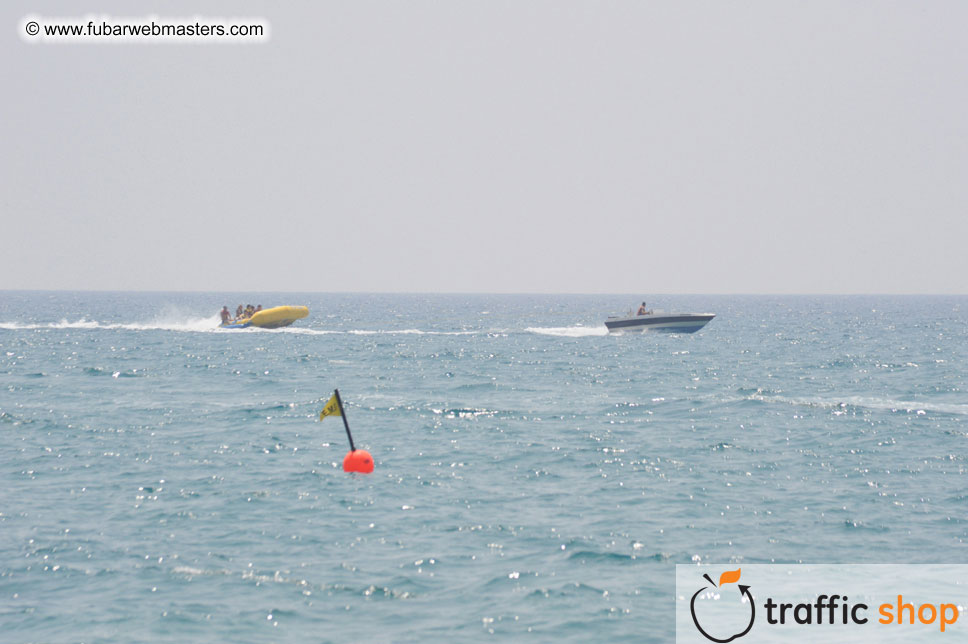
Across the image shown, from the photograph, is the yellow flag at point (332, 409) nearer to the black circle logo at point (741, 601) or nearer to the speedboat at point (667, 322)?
the black circle logo at point (741, 601)

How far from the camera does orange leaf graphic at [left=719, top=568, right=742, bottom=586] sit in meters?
14.4

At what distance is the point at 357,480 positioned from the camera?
2100cm

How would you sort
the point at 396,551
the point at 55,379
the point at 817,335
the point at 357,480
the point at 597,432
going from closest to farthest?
the point at 396,551 < the point at 357,480 < the point at 597,432 < the point at 55,379 < the point at 817,335

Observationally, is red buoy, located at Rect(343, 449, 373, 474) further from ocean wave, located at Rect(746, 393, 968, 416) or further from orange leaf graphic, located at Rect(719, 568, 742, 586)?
ocean wave, located at Rect(746, 393, 968, 416)

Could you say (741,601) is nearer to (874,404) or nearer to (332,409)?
(332,409)

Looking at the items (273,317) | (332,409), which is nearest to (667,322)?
(273,317)

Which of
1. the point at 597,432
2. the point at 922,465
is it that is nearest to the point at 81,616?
the point at 597,432

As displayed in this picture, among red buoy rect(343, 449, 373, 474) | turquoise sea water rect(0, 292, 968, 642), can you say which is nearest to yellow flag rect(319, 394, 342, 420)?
red buoy rect(343, 449, 373, 474)

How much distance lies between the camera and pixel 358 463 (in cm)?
1998

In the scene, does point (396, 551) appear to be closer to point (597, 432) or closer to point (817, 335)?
point (597, 432)

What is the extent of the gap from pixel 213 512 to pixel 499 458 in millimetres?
7864

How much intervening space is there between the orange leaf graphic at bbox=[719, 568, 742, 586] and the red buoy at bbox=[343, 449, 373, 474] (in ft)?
27.1

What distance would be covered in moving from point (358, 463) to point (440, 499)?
2022 millimetres

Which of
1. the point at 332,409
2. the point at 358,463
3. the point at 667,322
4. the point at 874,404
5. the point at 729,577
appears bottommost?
the point at 729,577
